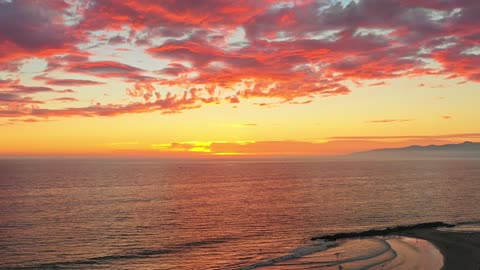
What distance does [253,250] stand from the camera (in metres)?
54.4

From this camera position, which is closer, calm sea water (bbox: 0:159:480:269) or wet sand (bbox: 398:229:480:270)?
wet sand (bbox: 398:229:480:270)

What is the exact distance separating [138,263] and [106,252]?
25.9 ft

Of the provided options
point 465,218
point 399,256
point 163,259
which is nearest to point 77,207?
point 163,259

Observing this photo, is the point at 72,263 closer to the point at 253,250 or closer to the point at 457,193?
the point at 253,250

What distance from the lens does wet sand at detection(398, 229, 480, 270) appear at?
152 ft

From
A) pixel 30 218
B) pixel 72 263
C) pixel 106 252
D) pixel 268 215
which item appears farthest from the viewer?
pixel 268 215

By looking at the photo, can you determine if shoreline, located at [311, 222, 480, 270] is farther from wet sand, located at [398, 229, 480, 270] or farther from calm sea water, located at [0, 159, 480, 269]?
calm sea water, located at [0, 159, 480, 269]

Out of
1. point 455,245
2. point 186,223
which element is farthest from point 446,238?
point 186,223

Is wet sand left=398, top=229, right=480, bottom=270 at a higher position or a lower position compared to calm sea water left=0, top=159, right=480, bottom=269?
higher

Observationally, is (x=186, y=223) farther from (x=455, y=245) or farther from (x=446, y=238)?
(x=455, y=245)

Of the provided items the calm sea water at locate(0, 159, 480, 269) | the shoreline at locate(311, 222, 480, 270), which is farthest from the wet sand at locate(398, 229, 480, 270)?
the calm sea water at locate(0, 159, 480, 269)

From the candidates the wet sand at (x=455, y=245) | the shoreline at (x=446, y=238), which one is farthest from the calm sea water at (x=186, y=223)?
the wet sand at (x=455, y=245)

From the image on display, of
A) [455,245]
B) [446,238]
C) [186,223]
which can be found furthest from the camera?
[186,223]

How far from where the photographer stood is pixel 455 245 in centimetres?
5488
